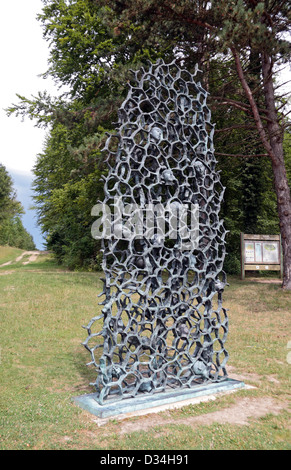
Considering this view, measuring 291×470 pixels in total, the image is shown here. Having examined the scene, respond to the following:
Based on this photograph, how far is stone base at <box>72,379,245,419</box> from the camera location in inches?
165

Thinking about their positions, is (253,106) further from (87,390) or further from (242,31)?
(87,390)

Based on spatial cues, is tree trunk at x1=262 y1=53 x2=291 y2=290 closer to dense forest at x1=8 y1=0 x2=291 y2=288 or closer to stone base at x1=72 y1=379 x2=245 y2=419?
dense forest at x1=8 y1=0 x2=291 y2=288

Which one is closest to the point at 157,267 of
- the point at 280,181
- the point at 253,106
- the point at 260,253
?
the point at 253,106

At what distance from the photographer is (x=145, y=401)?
4.41m

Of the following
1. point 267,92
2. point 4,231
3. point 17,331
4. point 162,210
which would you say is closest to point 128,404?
point 162,210

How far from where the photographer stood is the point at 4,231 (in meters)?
51.7

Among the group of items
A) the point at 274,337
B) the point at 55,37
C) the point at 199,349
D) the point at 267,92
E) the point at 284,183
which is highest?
the point at 55,37

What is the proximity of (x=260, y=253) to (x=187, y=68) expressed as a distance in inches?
287

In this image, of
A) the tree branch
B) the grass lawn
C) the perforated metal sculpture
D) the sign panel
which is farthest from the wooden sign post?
the perforated metal sculpture

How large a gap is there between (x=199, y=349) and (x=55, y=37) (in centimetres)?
1590

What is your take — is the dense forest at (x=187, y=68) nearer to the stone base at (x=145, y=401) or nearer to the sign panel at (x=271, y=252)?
the sign panel at (x=271, y=252)

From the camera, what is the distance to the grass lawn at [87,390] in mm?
3711

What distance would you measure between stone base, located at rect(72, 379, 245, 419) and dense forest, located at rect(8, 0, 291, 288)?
7473mm
